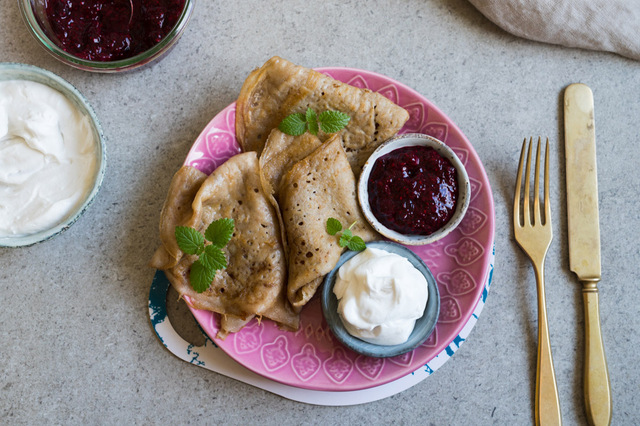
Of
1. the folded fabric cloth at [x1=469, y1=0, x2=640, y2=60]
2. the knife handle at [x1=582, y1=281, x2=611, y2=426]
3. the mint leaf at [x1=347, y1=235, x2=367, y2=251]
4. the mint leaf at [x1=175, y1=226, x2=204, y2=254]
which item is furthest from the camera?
the folded fabric cloth at [x1=469, y1=0, x2=640, y2=60]

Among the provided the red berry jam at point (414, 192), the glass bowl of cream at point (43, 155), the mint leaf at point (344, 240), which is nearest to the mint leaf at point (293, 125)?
the red berry jam at point (414, 192)

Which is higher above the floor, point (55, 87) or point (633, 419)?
point (55, 87)

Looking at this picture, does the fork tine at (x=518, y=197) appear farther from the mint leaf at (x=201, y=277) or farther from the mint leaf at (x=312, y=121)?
the mint leaf at (x=201, y=277)

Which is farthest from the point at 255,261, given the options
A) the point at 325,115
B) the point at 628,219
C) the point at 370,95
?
the point at 628,219

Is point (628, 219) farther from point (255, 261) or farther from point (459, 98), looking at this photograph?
point (255, 261)

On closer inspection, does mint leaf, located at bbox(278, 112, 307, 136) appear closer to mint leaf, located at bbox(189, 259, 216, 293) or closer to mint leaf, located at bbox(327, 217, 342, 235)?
mint leaf, located at bbox(327, 217, 342, 235)

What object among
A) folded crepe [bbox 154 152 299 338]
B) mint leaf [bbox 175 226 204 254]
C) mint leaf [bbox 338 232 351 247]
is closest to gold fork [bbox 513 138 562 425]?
mint leaf [bbox 338 232 351 247]
